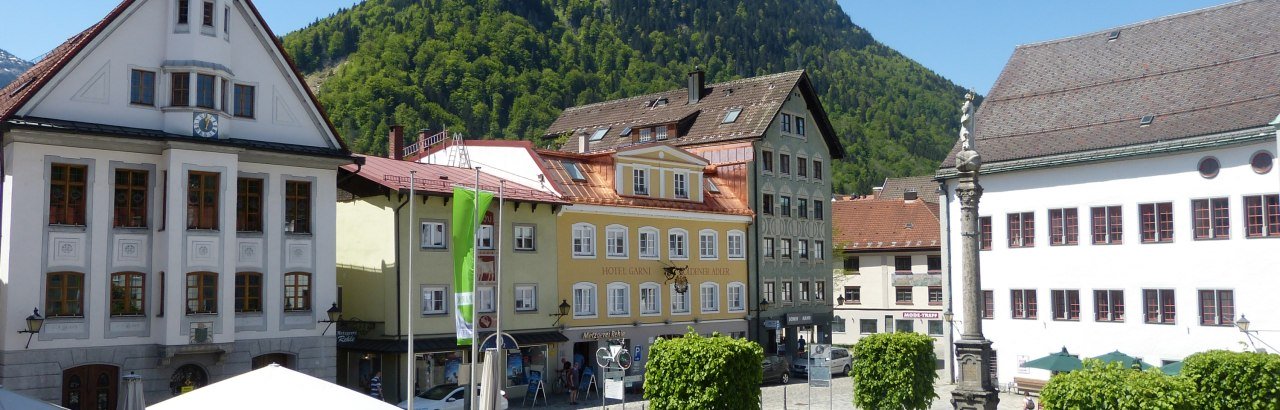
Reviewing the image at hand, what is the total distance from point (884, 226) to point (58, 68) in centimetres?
5117

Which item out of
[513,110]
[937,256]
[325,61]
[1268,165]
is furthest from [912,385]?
[325,61]

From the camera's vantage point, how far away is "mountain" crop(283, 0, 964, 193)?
4948 inches

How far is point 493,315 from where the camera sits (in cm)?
3966

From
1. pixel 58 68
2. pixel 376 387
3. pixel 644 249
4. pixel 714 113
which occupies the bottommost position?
pixel 376 387

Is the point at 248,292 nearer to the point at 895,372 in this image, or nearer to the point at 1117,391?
the point at 895,372

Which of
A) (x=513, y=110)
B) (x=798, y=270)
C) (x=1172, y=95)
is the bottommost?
(x=798, y=270)

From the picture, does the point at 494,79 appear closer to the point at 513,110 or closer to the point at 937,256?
the point at 513,110

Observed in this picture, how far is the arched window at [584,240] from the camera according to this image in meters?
43.4

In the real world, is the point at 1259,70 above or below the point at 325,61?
below

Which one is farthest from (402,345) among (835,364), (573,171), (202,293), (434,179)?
(835,364)

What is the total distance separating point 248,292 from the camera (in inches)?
1262

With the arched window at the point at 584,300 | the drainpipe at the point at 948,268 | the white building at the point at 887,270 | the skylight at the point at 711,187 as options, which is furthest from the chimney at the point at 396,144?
the white building at the point at 887,270

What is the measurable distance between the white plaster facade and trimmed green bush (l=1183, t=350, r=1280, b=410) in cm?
1020

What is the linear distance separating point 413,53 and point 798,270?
8984cm
